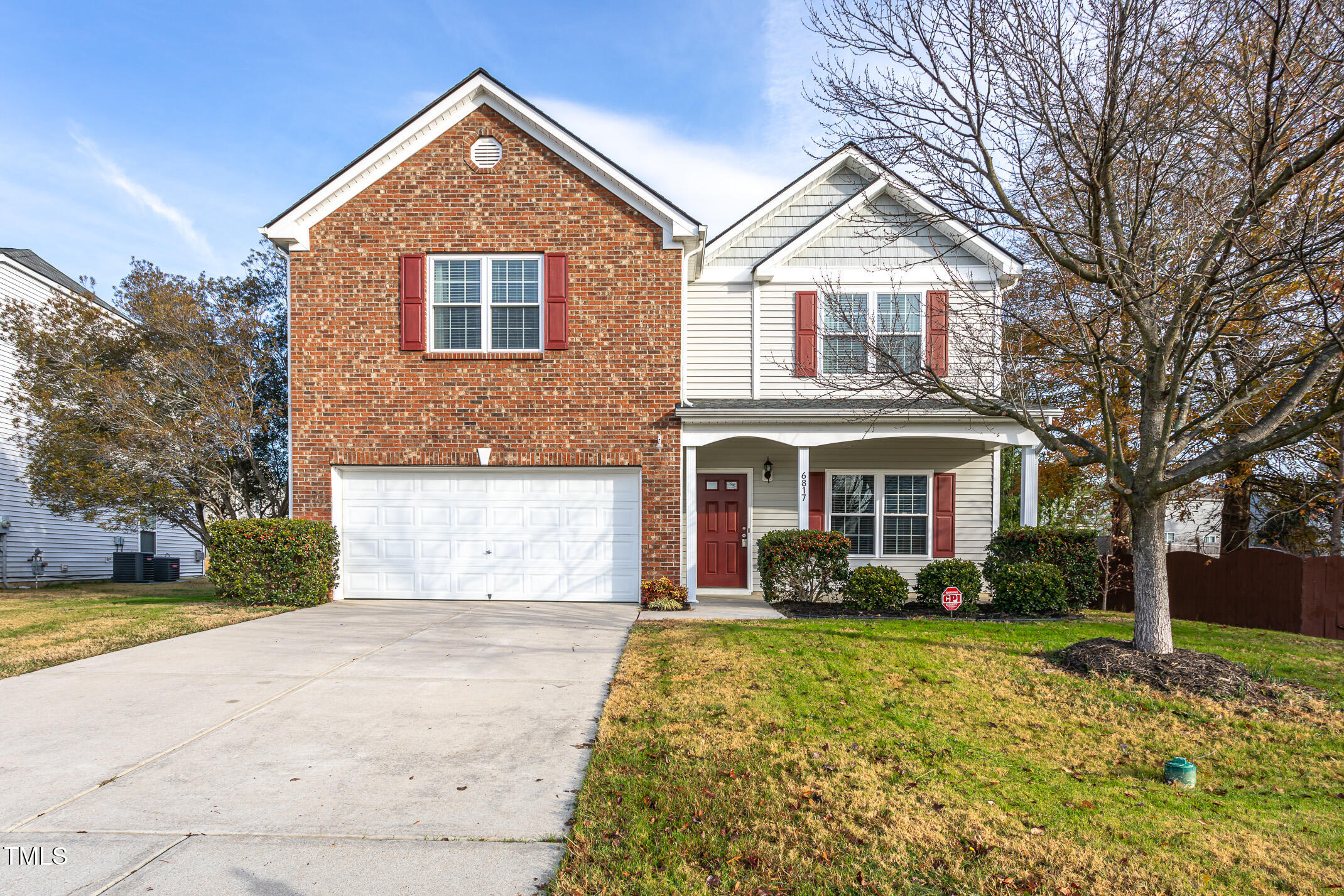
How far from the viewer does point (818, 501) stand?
13344 mm

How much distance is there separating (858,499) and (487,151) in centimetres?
858

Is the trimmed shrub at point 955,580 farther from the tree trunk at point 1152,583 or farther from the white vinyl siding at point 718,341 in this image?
the white vinyl siding at point 718,341

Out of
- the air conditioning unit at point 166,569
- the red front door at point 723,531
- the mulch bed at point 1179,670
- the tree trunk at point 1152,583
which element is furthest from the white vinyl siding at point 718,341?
the air conditioning unit at point 166,569

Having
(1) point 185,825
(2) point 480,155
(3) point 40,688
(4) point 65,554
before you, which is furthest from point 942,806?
(4) point 65,554

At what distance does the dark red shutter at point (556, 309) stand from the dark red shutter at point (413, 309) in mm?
1962

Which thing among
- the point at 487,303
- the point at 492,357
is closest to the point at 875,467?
the point at 492,357

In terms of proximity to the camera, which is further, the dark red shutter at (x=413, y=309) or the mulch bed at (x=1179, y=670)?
the dark red shutter at (x=413, y=309)

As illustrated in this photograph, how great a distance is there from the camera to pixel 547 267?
38.4 feet

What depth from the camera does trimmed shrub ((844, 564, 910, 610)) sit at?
10703 millimetres

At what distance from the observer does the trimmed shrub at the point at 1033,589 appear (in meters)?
10.5

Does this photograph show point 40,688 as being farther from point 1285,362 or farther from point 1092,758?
point 1285,362

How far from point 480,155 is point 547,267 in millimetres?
2118

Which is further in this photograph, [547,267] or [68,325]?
[68,325]

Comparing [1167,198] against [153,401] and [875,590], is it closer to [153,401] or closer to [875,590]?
[875,590]
